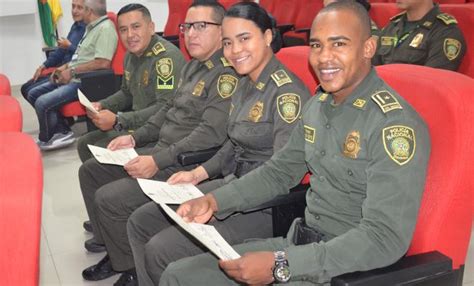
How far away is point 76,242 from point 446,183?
80.6 inches

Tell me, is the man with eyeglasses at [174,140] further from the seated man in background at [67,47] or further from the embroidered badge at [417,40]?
the seated man in background at [67,47]

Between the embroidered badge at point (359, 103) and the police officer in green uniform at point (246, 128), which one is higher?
the embroidered badge at point (359, 103)

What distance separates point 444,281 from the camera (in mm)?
1221

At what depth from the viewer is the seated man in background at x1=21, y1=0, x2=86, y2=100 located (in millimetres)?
4188

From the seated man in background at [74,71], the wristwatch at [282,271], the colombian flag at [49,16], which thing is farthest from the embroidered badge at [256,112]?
the colombian flag at [49,16]

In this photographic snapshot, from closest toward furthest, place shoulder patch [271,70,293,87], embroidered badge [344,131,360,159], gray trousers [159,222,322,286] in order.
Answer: embroidered badge [344,131,360,159], gray trousers [159,222,322,286], shoulder patch [271,70,293,87]

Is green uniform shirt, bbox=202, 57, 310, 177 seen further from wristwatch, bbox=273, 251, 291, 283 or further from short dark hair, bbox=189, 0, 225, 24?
wristwatch, bbox=273, 251, 291, 283

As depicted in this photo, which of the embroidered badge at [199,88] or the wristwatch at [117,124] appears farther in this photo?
the wristwatch at [117,124]

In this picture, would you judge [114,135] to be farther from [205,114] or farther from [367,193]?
[367,193]

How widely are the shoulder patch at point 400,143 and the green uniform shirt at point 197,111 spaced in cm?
104

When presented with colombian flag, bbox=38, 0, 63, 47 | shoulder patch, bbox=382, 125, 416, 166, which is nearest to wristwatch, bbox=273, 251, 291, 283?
shoulder patch, bbox=382, 125, 416, 166

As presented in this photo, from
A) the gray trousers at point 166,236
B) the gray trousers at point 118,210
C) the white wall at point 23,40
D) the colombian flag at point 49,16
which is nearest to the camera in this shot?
the gray trousers at point 166,236

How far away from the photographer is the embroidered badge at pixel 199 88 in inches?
92.3

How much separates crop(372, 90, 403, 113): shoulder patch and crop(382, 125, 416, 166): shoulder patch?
0.06 metres
